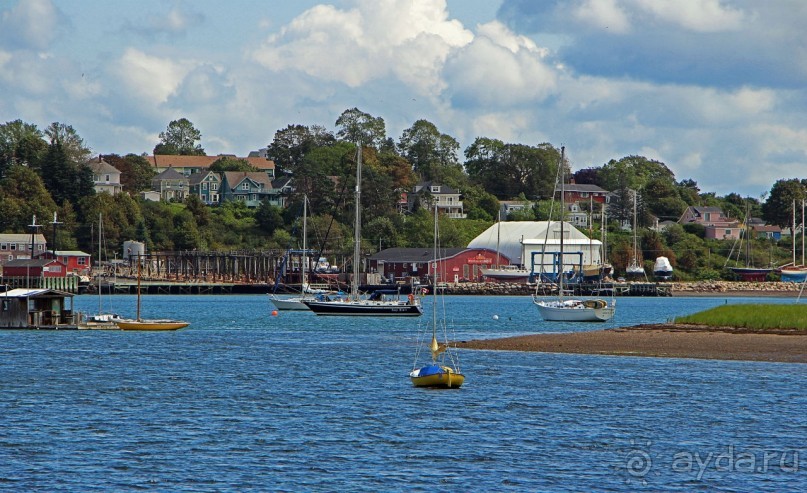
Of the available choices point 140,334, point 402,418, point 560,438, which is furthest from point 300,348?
point 560,438

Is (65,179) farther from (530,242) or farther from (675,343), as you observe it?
(675,343)

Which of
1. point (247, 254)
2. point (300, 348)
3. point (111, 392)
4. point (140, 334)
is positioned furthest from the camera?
point (247, 254)

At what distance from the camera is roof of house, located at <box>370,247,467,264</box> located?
166m

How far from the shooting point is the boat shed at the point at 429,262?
165125mm

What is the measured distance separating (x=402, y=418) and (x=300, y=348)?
2943 centimetres

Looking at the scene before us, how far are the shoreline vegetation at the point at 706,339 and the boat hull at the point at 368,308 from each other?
75.8 ft

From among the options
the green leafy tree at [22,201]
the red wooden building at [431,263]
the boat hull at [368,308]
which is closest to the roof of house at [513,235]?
the red wooden building at [431,263]

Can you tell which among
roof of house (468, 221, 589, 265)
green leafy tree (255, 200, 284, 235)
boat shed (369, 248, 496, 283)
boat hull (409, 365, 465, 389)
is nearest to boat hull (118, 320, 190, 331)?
boat hull (409, 365, 465, 389)

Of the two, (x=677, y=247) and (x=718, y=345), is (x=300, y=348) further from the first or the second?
(x=677, y=247)

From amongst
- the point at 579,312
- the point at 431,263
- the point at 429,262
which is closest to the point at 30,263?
the point at 429,262

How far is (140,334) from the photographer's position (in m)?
78.6

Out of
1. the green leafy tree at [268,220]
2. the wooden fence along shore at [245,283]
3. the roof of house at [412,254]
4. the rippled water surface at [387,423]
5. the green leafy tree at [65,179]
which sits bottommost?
the rippled water surface at [387,423]

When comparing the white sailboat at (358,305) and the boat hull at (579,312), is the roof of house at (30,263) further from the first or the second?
the boat hull at (579,312)

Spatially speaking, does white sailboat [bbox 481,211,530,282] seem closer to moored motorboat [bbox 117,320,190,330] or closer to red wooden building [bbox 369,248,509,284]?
red wooden building [bbox 369,248,509,284]
